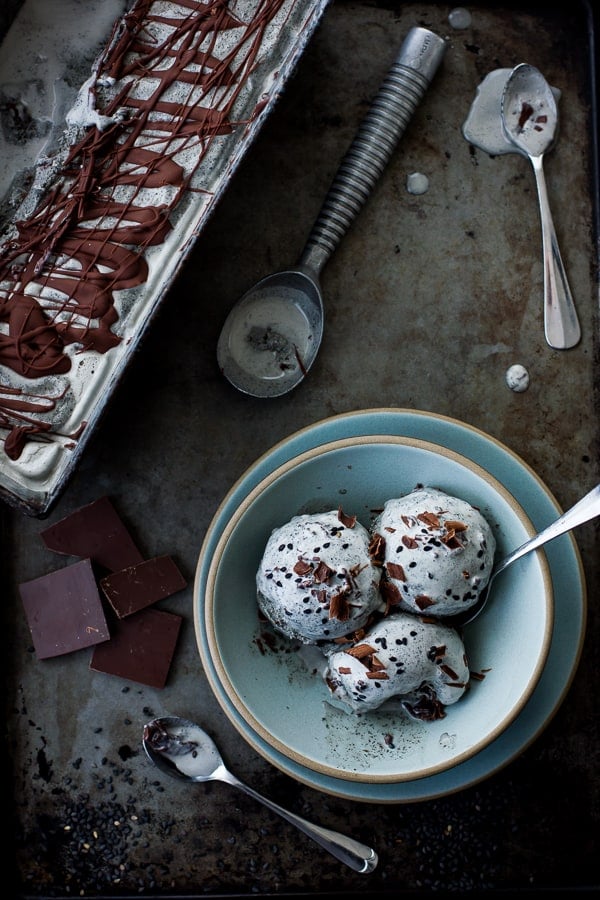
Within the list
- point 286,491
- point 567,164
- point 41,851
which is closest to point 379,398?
point 286,491

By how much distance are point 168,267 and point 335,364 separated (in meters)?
0.47

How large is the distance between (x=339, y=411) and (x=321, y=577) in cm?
54

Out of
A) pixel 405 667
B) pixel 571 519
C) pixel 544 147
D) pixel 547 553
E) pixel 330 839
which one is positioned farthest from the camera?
pixel 544 147

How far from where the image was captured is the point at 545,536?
4.88 feet

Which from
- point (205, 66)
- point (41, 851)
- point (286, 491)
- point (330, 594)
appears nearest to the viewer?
point (330, 594)

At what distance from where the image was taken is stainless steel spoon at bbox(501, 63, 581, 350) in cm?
195

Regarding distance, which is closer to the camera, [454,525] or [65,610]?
[454,525]

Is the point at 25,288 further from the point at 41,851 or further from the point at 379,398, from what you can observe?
the point at 41,851

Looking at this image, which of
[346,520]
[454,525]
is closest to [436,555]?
[454,525]

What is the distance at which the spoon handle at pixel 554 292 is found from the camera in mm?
1950

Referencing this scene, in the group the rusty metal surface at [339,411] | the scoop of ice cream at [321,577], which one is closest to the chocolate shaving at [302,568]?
the scoop of ice cream at [321,577]

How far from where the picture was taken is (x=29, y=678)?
6.42 ft

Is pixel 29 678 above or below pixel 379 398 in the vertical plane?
below

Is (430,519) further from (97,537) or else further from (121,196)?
(121,196)
